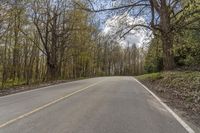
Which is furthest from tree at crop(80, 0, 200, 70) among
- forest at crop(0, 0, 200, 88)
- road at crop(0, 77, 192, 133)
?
road at crop(0, 77, 192, 133)

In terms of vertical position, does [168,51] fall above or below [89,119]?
above

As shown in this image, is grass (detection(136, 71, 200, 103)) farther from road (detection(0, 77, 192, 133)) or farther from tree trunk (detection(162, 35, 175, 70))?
tree trunk (detection(162, 35, 175, 70))

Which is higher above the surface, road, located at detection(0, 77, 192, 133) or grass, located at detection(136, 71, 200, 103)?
grass, located at detection(136, 71, 200, 103)

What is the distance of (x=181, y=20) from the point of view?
2689 centimetres

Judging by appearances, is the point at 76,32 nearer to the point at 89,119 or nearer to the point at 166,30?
the point at 166,30

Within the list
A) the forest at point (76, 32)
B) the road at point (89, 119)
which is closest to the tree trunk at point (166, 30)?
the forest at point (76, 32)

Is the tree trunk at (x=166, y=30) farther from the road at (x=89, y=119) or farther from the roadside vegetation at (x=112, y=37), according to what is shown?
the road at (x=89, y=119)

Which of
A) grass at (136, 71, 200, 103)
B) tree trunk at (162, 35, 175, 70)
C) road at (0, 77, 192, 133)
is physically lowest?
road at (0, 77, 192, 133)

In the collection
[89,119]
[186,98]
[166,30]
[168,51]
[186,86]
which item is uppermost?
[166,30]

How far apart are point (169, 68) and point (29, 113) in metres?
21.5

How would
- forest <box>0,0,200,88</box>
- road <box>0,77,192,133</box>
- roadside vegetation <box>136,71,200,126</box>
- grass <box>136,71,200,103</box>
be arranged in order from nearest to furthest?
1. road <box>0,77,192,133</box>
2. roadside vegetation <box>136,71,200,126</box>
3. grass <box>136,71,200,103</box>
4. forest <box>0,0,200,88</box>

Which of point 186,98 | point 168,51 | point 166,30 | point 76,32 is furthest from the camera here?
point 76,32

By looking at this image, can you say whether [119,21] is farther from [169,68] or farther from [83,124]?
[83,124]

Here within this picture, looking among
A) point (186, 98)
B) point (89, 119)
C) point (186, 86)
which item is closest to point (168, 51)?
point (186, 86)
